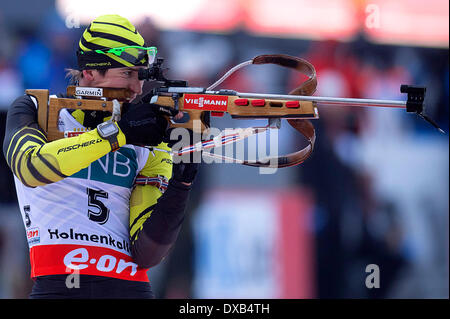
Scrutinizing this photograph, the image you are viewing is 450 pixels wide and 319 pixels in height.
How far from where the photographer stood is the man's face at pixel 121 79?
293 centimetres

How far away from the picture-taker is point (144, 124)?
2.70 metres

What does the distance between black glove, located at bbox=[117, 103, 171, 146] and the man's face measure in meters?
0.18

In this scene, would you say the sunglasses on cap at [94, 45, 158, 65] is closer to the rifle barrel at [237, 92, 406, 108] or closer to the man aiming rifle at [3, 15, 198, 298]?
the man aiming rifle at [3, 15, 198, 298]

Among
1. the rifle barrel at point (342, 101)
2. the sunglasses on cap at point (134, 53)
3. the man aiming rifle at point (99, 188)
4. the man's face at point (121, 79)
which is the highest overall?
the sunglasses on cap at point (134, 53)

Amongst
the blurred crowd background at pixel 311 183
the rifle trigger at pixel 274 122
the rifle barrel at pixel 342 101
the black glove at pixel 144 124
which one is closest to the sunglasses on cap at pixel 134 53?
the black glove at pixel 144 124

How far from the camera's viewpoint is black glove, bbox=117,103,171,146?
8.82 feet

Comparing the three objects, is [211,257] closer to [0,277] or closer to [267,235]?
[267,235]

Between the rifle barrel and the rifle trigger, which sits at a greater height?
the rifle barrel

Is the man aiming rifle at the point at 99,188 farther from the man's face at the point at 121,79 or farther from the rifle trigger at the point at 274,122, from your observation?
the rifle trigger at the point at 274,122

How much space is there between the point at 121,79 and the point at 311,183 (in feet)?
13.2

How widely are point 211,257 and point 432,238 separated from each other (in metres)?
2.48

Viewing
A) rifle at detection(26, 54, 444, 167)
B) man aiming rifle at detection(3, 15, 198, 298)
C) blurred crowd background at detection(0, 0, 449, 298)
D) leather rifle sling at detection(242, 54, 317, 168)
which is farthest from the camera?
blurred crowd background at detection(0, 0, 449, 298)

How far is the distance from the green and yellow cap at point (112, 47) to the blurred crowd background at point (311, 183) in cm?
290

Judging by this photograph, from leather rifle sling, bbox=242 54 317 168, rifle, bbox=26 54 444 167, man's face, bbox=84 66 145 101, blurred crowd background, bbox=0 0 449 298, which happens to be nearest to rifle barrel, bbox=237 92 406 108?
rifle, bbox=26 54 444 167
